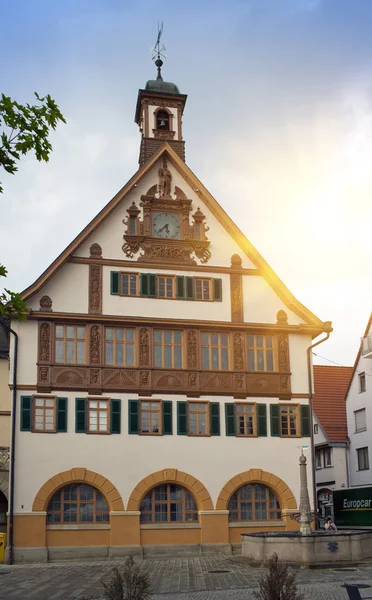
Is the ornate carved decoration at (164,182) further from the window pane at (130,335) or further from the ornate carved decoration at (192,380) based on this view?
the ornate carved decoration at (192,380)

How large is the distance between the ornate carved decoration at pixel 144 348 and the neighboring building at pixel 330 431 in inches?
813

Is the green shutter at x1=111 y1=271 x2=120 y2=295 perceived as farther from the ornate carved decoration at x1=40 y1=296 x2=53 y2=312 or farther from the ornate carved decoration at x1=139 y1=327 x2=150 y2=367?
the ornate carved decoration at x1=40 y1=296 x2=53 y2=312

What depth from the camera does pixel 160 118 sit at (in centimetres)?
4059

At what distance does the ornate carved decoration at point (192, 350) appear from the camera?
116 feet

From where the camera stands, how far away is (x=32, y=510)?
106 ft

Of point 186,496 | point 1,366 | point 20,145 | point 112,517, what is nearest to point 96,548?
point 112,517

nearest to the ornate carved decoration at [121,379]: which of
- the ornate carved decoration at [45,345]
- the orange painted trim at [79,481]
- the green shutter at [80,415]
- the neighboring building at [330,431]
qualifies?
the green shutter at [80,415]

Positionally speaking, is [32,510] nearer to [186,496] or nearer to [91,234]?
[186,496]

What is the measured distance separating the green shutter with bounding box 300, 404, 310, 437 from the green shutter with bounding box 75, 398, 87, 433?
9.77 meters

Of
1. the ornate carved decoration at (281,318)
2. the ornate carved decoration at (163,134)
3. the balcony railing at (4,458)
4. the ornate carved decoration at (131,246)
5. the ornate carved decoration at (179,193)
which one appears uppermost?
the ornate carved decoration at (163,134)

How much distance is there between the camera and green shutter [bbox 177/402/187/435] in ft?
113

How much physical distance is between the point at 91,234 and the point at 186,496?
12172 millimetres

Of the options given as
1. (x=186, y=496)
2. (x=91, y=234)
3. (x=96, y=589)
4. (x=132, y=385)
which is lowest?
(x=96, y=589)

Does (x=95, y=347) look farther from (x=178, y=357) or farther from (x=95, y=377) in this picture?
(x=178, y=357)
